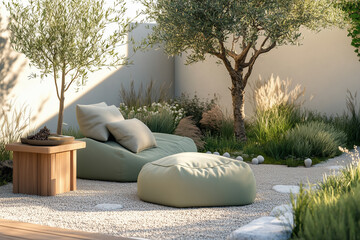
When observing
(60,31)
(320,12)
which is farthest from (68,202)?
(320,12)

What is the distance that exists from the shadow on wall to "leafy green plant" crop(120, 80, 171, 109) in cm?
10

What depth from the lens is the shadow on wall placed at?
7879 millimetres

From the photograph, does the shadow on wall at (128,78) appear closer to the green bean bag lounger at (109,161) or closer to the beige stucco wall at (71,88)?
the beige stucco wall at (71,88)

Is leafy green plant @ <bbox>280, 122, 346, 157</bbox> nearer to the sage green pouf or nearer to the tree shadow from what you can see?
the sage green pouf

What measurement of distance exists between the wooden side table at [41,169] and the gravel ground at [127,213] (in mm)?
97

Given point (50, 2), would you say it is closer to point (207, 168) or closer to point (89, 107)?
Result: point (89, 107)

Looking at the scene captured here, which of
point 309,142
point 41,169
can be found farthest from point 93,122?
point 309,142

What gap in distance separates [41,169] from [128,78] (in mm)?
4738

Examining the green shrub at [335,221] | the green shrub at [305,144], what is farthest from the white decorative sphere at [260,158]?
the green shrub at [335,221]

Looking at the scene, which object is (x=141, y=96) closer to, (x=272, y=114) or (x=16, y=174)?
(x=272, y=114)

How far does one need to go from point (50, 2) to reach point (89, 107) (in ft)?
4.21

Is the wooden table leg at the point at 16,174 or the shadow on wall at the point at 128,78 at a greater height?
the shadow on wall at the point at 128,78

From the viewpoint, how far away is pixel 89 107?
220 inches

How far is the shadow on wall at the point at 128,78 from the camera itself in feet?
25.8
